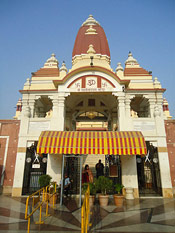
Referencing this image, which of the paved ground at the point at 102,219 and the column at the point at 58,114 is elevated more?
the column at the point at 58,114

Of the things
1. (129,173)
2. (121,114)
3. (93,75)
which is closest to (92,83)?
(93,75)

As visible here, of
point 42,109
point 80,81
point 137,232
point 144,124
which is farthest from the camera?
point 42,109

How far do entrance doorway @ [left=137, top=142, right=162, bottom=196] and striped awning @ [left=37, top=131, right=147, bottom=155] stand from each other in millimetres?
2147

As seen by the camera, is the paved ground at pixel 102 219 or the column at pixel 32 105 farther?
the column at pixel 32 105

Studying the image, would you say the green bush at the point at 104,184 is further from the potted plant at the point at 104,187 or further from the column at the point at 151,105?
the column at the point at 151,105

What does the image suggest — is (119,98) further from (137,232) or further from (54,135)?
(137,232)

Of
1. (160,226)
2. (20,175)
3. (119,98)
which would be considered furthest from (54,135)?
(160,226)

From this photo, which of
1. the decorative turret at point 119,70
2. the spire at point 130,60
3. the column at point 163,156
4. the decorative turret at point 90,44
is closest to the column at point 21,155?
the decorative turret at point 119,70

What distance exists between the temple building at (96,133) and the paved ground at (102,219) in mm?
2600

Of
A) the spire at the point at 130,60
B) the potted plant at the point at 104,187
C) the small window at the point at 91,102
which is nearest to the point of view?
the potted plant at the point at 104,187

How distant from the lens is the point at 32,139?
1230 cm

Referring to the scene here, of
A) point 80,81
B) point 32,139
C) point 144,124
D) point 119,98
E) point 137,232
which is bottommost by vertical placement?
point 137,232

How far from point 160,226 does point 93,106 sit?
42.8 ft

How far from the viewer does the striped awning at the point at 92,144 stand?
10.3m
